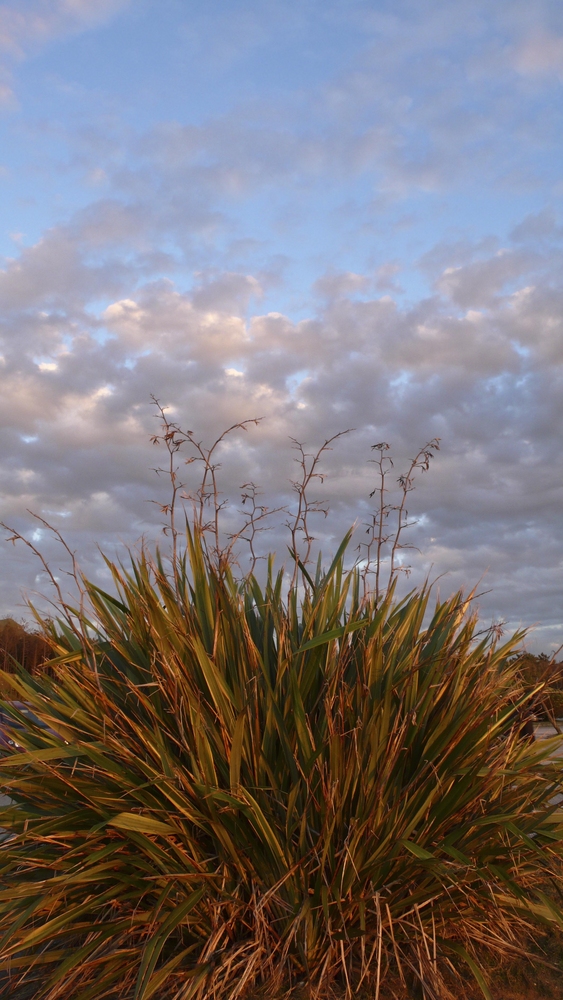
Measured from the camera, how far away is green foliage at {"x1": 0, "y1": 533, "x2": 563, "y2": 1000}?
3389 mm

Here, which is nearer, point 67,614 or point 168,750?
point 168,750

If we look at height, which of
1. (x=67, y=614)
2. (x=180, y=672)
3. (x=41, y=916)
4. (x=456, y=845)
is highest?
(x=67, y=614)

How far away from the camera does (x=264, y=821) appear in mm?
3328

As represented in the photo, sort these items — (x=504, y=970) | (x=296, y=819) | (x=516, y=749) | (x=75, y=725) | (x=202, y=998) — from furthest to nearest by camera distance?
(x=516, y=749)
(x=75, y=725)
(x=504, y=970)
(x=296, y=819)
(x=202, y=998)

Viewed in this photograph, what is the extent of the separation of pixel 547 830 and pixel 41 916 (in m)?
2.52

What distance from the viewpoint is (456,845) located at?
370 centimetres

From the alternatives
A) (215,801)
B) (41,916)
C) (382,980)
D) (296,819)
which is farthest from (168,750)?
(382,980)

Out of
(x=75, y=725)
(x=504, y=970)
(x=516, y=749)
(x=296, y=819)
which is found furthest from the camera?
(x=516, y=749)

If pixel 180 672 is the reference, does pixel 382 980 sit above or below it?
below

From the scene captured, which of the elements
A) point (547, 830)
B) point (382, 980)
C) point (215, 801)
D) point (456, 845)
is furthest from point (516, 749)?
point (215, 801)

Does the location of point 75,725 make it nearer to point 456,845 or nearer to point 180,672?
point 180,672

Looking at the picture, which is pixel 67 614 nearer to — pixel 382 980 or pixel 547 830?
pixel 382 980

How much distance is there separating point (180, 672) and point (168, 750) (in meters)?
0.41

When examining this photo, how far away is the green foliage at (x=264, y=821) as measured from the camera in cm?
339
